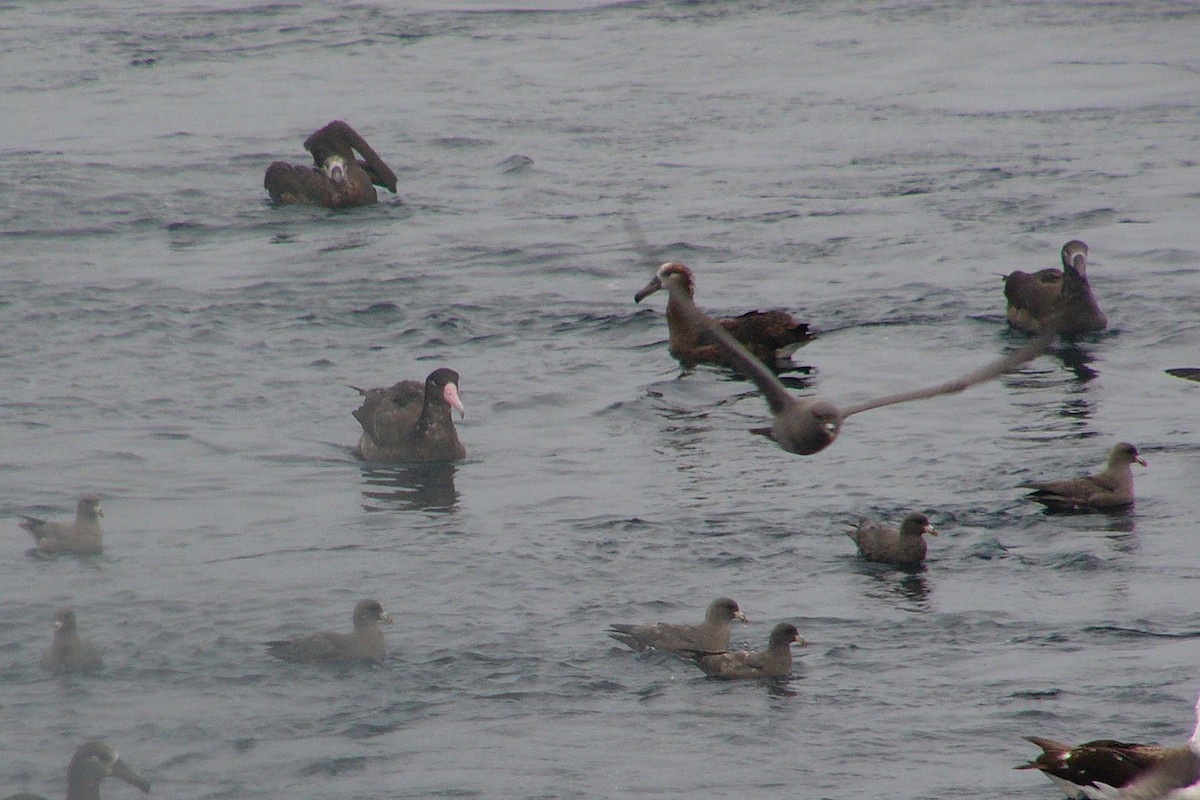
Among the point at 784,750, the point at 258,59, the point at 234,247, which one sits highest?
the point at 258,59

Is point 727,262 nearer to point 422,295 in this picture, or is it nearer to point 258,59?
point 422,295

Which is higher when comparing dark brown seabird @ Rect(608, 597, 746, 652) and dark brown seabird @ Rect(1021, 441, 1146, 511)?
dark brown seabird @ Rect(1021, 441, 1146, 511)

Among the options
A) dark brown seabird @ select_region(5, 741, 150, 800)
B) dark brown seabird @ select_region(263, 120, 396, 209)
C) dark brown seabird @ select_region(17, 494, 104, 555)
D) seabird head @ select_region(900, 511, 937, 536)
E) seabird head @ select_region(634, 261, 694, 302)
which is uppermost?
dark brown seabird @ select_region(263, 120, 396, 209)

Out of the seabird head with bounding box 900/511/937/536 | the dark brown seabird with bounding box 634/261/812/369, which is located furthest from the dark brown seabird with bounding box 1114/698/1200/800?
the dark brown seabird with bounding box 634/261/812/369

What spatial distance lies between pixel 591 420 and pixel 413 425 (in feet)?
5.64

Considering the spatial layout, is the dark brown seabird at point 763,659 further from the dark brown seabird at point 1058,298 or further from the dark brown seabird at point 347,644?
the dark brown seabird at point 1058,298

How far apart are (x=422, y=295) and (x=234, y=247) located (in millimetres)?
3069

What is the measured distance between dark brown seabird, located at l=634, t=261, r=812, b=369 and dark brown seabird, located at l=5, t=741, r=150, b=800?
811cm

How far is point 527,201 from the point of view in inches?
906

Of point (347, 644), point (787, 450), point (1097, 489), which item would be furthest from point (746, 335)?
point (347, 644)

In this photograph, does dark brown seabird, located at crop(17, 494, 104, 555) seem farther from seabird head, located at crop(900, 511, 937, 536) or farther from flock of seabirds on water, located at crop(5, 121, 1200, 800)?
seabird head, located at crop(900, 511, 937, 536)

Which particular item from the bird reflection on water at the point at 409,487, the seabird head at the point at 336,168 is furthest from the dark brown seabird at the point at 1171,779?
the seabird head at the point at 336,168

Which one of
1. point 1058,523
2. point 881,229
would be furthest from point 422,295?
point 1058,523

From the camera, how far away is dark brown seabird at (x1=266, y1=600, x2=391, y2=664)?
10375 mm
